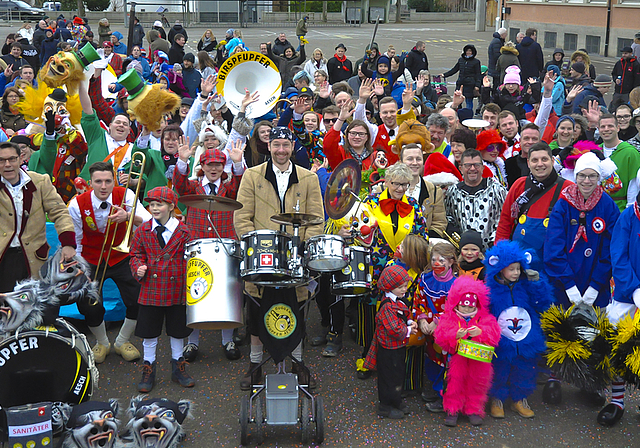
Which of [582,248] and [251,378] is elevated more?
[582,248]

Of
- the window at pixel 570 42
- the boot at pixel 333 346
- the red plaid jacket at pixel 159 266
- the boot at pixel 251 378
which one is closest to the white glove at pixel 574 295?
the boot at pixel 333 346

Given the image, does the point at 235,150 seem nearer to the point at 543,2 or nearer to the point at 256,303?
the point at 256,303

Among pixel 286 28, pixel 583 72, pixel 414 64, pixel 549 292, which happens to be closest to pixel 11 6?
pixel 286 28

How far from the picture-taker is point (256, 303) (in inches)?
219

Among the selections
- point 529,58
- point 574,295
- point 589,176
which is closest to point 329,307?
point 574,295

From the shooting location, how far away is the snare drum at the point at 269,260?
4.96 metres

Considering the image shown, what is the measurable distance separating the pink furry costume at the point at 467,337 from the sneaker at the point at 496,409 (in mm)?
133

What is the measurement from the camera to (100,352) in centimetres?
646

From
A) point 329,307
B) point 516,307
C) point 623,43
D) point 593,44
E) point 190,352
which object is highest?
point 593,44

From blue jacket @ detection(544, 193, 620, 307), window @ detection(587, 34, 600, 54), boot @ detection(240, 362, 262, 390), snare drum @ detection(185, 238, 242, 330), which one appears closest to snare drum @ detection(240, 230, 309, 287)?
snare drum @ detection(185, 238, 242, 330)

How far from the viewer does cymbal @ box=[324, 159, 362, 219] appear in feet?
18.3

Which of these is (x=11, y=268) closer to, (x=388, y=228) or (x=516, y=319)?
(x=388, y=228)

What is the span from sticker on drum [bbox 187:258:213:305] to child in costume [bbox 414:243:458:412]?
1.75 m

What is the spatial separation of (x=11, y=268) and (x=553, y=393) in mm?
4749
